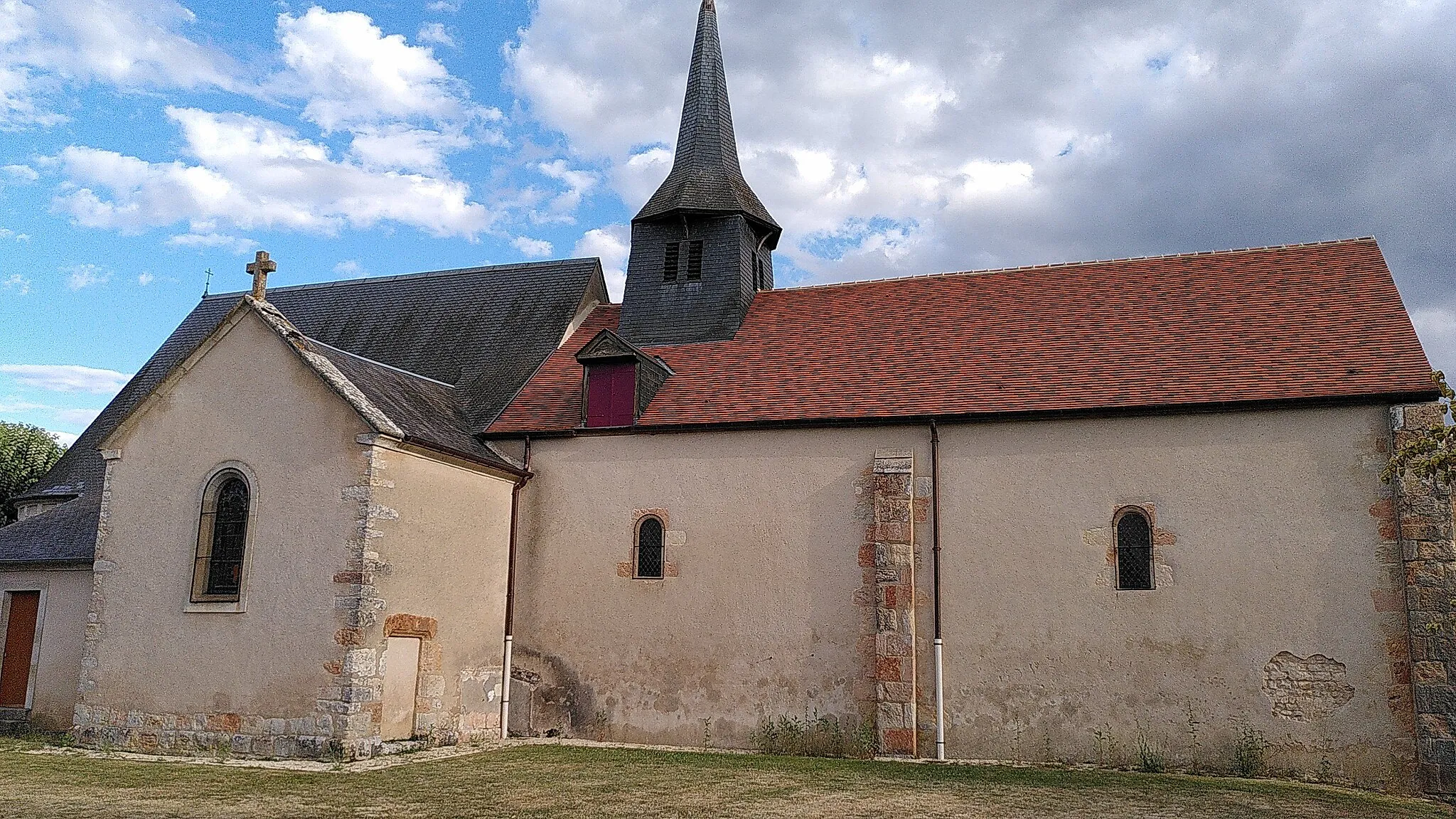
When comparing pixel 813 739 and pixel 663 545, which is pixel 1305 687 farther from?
pixel 663 545

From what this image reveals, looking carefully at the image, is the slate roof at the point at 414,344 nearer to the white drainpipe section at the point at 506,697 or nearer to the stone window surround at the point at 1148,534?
the white drainpipe section at the point at 506,697

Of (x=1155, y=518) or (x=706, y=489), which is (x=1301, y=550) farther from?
(x=706, y=489)

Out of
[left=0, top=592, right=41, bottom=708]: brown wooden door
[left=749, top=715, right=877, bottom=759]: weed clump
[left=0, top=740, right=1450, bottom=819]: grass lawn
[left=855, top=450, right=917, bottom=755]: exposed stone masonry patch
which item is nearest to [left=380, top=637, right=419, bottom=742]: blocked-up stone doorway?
[left=0, top=740, right=1450, bottom=819]: grass lawn

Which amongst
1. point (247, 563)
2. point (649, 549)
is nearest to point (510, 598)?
point (649, 549)

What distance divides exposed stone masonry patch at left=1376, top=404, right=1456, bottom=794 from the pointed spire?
10875 mm

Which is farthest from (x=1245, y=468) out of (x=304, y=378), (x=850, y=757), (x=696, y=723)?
(x=304, y=378)

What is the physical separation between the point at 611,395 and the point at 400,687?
5228 millimetres

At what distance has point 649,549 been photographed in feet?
51.1

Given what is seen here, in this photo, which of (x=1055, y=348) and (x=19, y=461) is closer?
(x=1055, y=348)

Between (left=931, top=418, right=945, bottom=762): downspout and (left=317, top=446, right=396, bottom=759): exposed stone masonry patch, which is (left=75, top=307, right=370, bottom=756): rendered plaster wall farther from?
(left=931, top=418, right=945, bottom=762): downspout

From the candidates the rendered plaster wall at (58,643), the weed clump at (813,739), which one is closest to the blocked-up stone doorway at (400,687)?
the weed clump at (813,739)

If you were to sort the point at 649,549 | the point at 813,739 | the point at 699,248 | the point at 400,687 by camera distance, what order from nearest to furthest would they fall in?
the point at 400,687 → the point at 813,739 → the point at 649,549 → the point at 699,248

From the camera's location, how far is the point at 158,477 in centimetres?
1440

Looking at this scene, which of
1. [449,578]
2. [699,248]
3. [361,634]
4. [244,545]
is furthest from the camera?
[699,248]
